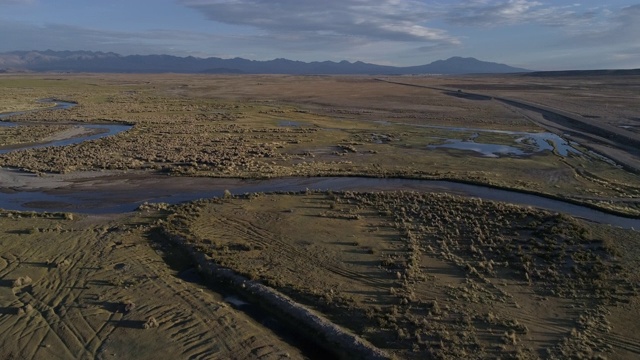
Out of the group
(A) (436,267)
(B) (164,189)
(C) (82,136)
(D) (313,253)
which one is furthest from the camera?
(C) (82,136)

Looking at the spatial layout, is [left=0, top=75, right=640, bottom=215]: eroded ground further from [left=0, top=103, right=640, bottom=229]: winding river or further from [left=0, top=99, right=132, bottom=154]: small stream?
[left=0, top=99, right=132, bottom=154]: small stream

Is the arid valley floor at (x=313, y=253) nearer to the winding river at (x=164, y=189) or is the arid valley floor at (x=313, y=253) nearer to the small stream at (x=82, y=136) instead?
the winding river at (x=164, y=189)

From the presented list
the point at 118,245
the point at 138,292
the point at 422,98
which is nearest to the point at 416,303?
the point at 138,292

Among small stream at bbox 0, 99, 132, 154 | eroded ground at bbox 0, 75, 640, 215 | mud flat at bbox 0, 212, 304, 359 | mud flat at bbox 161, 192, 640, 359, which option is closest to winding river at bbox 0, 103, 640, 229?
eroded ground at bbox 0, 75, 640, 215

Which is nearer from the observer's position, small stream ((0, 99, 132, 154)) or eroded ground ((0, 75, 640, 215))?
eroded ground ((0, 75, 640, 215))

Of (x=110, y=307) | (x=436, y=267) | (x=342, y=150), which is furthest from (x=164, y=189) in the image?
(x=436, y=267)

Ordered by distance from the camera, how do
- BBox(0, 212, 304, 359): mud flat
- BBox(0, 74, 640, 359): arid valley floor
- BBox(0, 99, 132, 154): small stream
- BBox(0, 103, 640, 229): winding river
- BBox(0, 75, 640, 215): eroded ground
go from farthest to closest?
BBox(0, 99, 132, 154): small stream < BBox(0, 75, 640, 215): eroded ground < BBox(0, 103, 640, 229): winding river < BBox(0, 74, 640, 359): arid valley floor < BBox(0, 212, 304, 359): mud flat

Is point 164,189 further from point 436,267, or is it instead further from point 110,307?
point 436,267
